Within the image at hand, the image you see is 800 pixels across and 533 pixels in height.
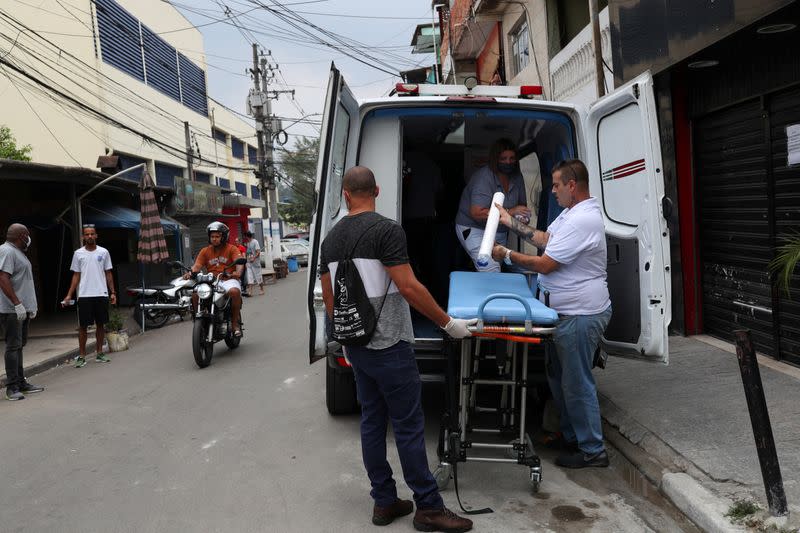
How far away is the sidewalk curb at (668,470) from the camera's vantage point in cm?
347

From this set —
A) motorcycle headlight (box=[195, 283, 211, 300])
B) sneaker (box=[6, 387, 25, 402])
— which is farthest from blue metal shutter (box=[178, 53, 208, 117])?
sneaker (box=[6, 387, 25, 402])

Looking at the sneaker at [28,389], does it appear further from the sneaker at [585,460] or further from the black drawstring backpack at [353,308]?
the sneaker at [585,460]

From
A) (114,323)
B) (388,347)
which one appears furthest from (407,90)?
(114,323)

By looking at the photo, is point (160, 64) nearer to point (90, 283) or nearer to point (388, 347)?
point (90, 283)

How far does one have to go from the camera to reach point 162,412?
20.6 feet

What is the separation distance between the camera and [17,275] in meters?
7.28

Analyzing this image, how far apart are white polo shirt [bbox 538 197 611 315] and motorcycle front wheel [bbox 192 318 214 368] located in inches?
207

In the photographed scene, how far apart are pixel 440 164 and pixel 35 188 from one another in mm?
11040

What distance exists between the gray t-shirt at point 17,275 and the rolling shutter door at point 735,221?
24.5ft

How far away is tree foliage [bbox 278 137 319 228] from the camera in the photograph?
2126 inches

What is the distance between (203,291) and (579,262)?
18.9 feet

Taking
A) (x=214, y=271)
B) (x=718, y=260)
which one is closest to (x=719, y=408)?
(x=718, y=260)

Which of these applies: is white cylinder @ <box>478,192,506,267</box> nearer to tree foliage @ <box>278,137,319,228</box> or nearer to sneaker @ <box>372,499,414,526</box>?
sneaker @ <box>372,499,414,526</box>

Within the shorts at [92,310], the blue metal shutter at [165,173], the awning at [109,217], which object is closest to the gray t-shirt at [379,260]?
the shorts at [92,310]
